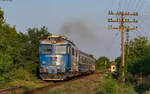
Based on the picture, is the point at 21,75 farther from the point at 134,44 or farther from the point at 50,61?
the point at 134,44

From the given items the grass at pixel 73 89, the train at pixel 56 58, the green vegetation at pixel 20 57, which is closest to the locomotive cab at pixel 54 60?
the train at pixel 56 58

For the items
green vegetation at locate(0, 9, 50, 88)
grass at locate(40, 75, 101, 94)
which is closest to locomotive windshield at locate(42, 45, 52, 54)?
green vegetation at locate(0, 9, 50, 88)

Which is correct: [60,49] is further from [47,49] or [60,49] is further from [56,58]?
[47,49]

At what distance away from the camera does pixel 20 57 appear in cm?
2728

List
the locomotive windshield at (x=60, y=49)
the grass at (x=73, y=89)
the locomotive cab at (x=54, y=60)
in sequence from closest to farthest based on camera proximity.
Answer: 1. the grass at (x=73, y=89)
2. the locomotive cab at (x=54, y=60)
3. the locomotive windshield at (x=60, y=49)

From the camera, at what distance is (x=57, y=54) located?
22734 mm

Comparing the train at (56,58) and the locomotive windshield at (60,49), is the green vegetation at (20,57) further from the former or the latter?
the locomotive windshield at (60,49)

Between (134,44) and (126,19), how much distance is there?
916 cm

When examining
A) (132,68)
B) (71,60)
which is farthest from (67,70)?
(132,68)

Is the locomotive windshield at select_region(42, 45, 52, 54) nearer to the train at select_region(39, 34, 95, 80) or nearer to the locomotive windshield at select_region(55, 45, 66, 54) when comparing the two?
the train at select_region(39, 34, 95, 80)

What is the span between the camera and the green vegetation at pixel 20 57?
64.4 ft

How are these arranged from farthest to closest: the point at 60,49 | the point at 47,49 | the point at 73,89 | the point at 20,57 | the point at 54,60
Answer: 1. the point at 20,57
2. the point at 47,49
3. the point at 60,49
4. the point at 54,60
5. the point at 73,89

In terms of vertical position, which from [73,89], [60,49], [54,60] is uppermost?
[60,49]

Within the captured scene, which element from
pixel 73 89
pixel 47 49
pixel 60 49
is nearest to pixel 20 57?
pixel 47 49
